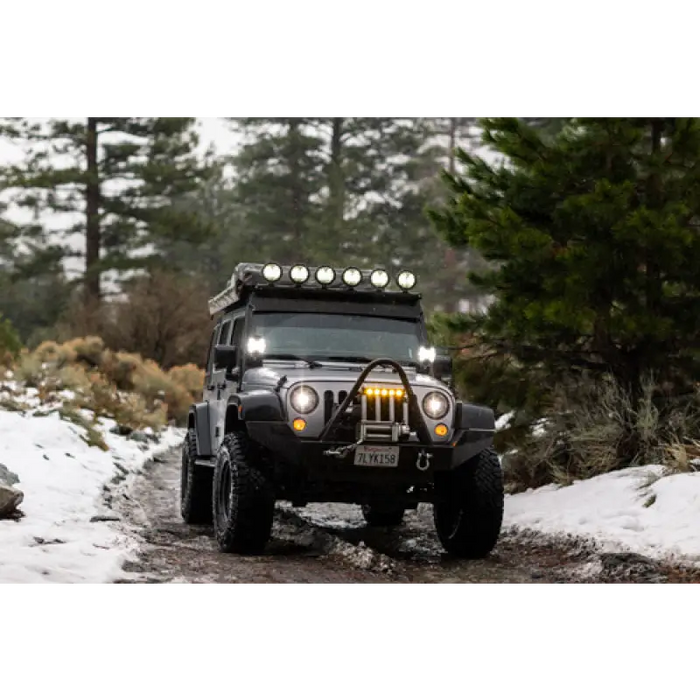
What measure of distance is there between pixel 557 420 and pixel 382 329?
2968 millimetres

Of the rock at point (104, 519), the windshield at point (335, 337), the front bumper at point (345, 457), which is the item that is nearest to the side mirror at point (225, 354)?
the windshield at point (335, 337)

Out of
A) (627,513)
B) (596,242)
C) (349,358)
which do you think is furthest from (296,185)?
(627,513)

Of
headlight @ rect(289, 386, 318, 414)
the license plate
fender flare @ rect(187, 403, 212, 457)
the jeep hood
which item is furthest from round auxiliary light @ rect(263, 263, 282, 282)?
the license plate

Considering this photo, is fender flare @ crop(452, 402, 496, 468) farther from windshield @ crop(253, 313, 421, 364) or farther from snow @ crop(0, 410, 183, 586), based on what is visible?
snow @ crop(0, 410, 183, 586)

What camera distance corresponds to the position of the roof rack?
28.1 feet

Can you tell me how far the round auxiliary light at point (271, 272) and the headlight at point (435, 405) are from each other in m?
1.93

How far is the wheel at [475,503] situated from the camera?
7652mm

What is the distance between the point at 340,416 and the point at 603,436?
382cm

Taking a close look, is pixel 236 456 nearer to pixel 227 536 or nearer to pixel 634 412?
pixel 227 536

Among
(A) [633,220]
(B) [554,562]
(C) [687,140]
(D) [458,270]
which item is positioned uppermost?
(D) [458,270]

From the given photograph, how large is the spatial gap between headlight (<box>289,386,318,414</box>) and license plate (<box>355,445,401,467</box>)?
481 millimetres

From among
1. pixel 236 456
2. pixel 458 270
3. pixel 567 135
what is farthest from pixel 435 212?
pixel 458 270

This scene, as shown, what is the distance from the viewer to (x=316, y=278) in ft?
28.2
